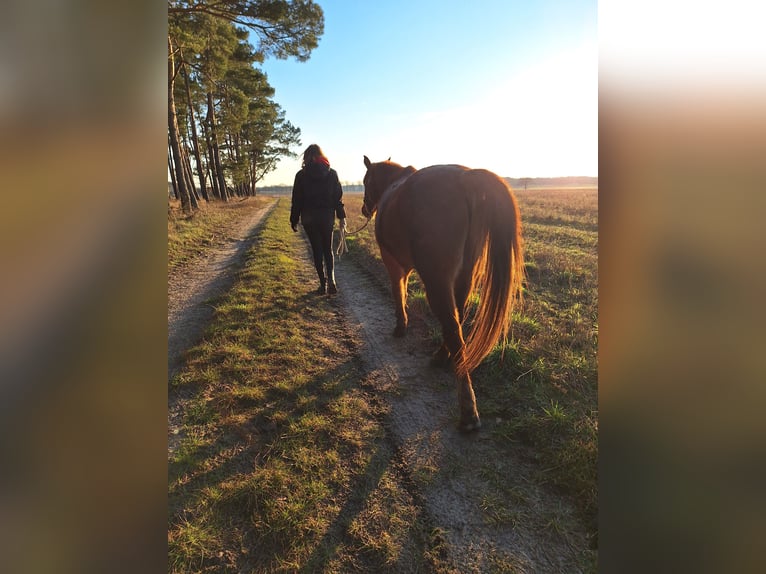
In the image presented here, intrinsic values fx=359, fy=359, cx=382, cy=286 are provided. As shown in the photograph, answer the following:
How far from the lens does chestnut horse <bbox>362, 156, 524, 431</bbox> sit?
3002 millimetres

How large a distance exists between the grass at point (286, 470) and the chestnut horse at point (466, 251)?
0.90 m

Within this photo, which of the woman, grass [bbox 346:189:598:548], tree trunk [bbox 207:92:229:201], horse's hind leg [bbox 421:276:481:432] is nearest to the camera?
grass [bbox 346:189:598:548]

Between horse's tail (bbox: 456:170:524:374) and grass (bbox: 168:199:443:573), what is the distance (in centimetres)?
106

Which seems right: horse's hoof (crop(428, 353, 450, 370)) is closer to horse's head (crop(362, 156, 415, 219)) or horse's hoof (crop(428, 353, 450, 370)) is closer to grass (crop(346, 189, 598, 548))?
grass (crop(346, 189, 598, 548))

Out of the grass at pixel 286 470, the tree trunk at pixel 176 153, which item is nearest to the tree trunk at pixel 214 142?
the tree trunk at pixel 176 153

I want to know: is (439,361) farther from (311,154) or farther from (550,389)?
(311,154)

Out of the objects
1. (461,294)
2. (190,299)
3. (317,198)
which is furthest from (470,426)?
(190,299)

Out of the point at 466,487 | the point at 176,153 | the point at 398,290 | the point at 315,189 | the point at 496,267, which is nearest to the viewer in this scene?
the point at 466,487

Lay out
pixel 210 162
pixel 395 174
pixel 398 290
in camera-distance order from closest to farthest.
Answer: pixel 398 290 < pixel 395 174 < pixel 210 162

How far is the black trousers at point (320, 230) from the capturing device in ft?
19.5

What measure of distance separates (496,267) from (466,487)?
1692 millimetres

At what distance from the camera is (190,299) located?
6.14 m

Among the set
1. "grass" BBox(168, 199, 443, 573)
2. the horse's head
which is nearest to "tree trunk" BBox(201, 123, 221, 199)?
the horse's head
